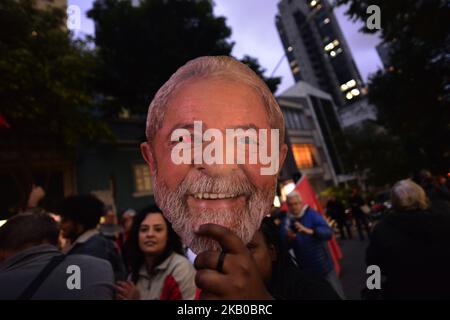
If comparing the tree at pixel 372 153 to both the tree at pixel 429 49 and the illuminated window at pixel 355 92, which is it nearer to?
the tree at pixel 429 49

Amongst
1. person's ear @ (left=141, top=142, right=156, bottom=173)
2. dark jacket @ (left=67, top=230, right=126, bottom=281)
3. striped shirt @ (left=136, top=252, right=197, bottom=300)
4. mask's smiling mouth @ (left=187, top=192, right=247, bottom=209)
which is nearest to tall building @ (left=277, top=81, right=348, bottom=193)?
mask's smiling mouth @ (left=187, top=192, right=247, bottom=209)

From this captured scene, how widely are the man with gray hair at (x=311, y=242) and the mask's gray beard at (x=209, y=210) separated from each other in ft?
7.49

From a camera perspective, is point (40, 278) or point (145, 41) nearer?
point (40, 278)

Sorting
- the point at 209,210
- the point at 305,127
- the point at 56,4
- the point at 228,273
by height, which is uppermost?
the point at 56,4

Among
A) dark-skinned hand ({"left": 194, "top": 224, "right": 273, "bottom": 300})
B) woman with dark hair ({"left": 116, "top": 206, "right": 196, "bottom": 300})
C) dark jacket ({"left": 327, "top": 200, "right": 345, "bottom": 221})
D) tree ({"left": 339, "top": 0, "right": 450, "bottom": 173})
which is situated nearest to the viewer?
dark-skinned hand ({"left": 194, "top": 224, "right": 273, "bottom": 300})

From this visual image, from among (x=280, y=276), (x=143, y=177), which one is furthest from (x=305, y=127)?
(x=280, y=276)

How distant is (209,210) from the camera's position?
2.27 ft

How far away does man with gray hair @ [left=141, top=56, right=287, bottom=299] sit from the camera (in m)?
0.68

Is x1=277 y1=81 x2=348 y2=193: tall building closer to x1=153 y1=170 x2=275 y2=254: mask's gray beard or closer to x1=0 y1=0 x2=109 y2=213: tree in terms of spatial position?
x1=153 y1=170 x2=275 y2=254: mask's gray beard

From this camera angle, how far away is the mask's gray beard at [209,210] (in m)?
0.68

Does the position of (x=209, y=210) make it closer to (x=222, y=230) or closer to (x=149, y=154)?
(x=222, y=230)

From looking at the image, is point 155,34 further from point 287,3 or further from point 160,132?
point 160,132

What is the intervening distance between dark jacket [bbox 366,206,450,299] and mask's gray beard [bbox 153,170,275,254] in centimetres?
Result: 76

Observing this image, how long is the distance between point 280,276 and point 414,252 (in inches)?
47.3
